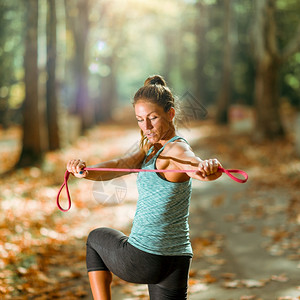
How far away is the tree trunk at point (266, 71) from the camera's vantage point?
1599 centimetres

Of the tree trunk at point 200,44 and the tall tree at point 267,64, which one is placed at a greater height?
the tree trunk at point 200,44

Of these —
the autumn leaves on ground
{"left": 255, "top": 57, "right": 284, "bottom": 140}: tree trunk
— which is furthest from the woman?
→ {"left": 255, "top": 57, "right": 284, "bottom": 140}: tree trunk

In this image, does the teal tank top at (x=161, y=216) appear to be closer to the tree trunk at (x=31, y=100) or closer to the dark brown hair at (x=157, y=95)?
the dark brown hair at (x=157, y=95)

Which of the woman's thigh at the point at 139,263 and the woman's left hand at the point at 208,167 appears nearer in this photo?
the woman's left hand at the point at 208,167

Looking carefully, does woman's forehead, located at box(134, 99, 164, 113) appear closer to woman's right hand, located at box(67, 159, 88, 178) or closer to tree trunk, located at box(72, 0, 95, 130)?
woman's right hand, located at box(67, 159, 88, 178)

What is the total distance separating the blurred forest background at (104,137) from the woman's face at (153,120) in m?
0.27

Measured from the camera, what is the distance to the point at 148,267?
250cm

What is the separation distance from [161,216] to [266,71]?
1492cm

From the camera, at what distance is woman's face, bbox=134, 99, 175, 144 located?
2611mm

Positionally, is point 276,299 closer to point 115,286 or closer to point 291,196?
point 115,286

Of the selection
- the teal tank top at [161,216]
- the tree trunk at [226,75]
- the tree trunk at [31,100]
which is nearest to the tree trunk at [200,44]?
the tree trunk at [226,75]

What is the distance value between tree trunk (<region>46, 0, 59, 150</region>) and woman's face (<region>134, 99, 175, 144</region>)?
43.2 feet

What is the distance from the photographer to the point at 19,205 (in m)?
8.08

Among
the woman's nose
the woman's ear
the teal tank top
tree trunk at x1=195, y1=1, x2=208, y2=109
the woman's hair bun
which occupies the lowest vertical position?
the teal tank top
